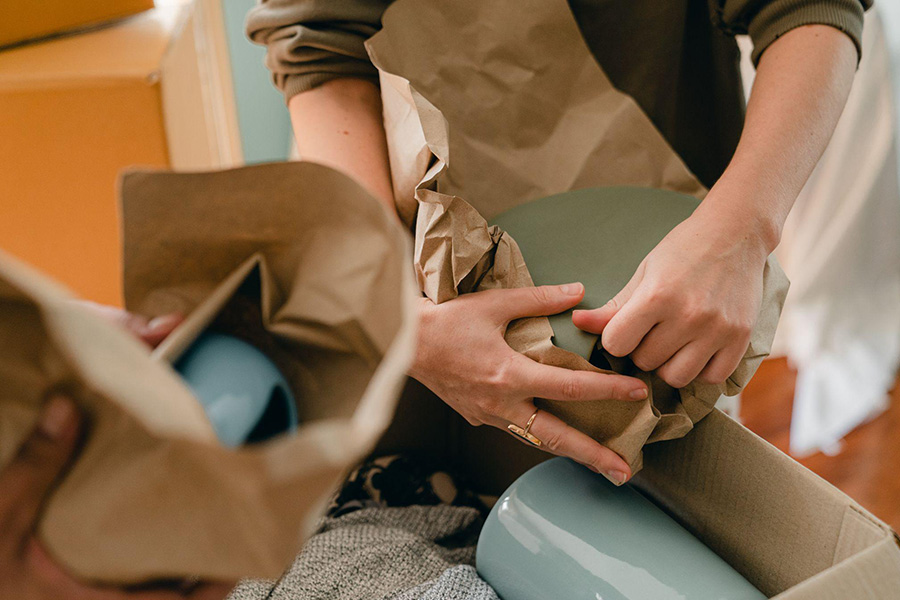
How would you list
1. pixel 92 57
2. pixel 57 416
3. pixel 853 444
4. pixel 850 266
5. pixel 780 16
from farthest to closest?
1. pixel 850 266
2. pixel 853 444
3. pixel 92 57
4. pixel 780 16
5. pixel 57 416

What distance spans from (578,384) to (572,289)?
7 cm

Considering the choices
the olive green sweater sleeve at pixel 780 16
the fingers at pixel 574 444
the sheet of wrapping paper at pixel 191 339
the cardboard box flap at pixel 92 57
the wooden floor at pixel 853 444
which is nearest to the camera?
the sheet of wrapping paper at pixel 191 339

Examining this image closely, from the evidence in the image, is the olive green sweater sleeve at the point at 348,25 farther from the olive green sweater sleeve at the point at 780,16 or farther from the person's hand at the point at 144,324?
the person's hand at the point at 144,324

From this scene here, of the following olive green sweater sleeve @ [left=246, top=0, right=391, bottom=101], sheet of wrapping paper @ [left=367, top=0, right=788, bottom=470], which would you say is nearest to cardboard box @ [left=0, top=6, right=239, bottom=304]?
olive green sweater sleeve @ [left=246, top=0, right=391, bottom=101]

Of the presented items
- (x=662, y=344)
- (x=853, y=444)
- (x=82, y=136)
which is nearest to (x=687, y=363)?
(x=662, y=344)

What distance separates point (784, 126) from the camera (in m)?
0.51

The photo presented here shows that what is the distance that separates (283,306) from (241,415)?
5 centimetres

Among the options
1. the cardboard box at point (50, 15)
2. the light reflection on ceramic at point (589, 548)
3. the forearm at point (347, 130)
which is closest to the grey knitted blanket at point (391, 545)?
the light reflection on ceramic at point (589, 548)

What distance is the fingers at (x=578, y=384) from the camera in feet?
1.39

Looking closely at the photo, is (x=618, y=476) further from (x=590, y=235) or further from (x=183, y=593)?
(x=183, y=593)

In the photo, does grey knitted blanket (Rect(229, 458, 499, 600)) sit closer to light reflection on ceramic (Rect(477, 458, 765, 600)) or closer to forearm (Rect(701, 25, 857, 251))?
light reflection on ceramic (Rect(477, 458, 765, 600))

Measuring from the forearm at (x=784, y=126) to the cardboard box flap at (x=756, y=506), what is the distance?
0.49 feet

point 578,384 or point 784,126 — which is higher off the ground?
point 784,126

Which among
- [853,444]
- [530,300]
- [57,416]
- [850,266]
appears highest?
[57,416]
